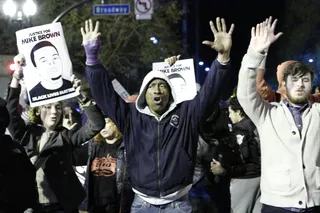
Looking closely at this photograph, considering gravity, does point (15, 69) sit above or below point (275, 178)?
above

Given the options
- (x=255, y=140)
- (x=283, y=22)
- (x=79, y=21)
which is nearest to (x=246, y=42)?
(x=283, y=22)

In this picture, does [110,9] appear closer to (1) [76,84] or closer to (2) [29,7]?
(2) [29,7]

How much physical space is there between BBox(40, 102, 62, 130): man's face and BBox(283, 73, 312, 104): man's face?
2.39 meters

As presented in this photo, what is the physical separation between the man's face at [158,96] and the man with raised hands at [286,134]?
0.65 m

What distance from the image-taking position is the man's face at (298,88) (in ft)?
18.3

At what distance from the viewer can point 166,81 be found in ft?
19.0

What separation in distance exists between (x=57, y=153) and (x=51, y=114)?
477 mm

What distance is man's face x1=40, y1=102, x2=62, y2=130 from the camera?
21.8 ft

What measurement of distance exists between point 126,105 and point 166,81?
1.35 ft

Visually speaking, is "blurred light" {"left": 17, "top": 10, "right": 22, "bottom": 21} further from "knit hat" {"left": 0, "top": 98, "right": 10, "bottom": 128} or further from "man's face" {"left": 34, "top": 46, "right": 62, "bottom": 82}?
"knit hat" {"left": 0, "top": 98, "right": 10, "bottom": 128}

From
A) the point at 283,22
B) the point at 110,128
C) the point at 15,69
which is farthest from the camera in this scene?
the point at 283,22

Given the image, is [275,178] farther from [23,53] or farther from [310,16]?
[310,16]

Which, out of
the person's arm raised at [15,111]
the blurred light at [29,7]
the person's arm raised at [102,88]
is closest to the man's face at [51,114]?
the person's arm raised at [15,111]

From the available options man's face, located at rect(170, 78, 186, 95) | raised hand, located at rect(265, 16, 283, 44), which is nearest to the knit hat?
raised hand, located at rect(265, 16, 283, 44)
